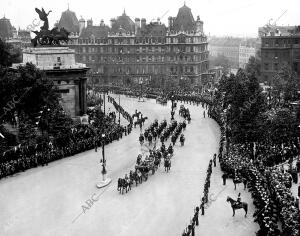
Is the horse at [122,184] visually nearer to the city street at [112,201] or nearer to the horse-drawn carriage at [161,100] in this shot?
the city street at [112,201]

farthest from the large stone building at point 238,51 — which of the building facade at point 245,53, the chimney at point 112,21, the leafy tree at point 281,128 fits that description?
the leafy tree at point 281,128

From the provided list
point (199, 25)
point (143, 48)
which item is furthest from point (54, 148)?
point (199, 25)

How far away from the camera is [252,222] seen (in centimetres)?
2438

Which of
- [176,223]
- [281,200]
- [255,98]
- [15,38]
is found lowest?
[176,223]

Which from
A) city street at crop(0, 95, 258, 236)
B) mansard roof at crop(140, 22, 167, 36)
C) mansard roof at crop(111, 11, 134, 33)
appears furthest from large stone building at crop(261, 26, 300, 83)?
city street at crop(0, 95, 258, 236)

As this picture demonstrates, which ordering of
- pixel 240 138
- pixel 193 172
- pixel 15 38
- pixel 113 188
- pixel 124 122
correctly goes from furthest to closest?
pixel 15 38
pixel 124 122
pixel 240 138
pixel 193 172
pixel 113 188

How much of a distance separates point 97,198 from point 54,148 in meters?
12.1

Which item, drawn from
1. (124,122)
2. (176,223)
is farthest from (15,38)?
(176,223)

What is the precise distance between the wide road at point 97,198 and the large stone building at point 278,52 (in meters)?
54.2

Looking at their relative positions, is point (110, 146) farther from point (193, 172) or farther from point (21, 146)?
point (193, 172)

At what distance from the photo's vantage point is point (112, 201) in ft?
92.2

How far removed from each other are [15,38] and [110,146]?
8737 centimetres

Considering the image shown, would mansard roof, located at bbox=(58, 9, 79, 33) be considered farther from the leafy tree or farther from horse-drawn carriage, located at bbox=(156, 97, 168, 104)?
the leafy tree

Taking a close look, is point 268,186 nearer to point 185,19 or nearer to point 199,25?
point 185,19
